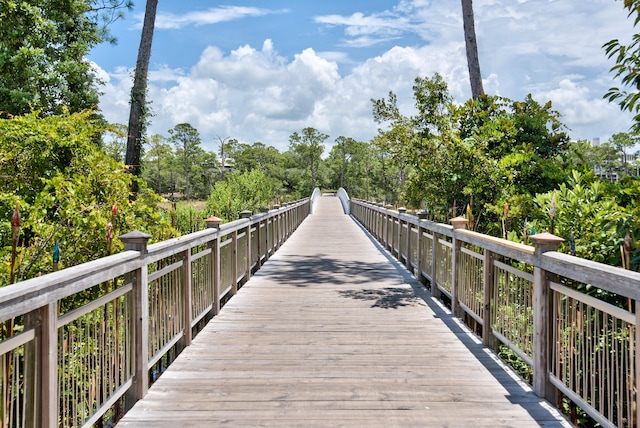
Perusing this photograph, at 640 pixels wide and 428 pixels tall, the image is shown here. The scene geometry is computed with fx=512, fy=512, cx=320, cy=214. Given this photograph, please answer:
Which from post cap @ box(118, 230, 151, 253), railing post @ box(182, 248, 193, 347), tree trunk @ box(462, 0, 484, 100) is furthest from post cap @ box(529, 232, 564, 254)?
tree trunk @ box(462, 0, 484, 100)

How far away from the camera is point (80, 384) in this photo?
113 inches

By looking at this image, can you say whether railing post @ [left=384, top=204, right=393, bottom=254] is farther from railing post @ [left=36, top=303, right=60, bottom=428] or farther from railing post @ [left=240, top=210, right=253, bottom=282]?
railing post @ [left=36, top=303, right=60, bottom=428]

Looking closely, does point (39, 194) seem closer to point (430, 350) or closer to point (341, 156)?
point (430, 350)

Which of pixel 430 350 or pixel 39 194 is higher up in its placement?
pixel 39 194

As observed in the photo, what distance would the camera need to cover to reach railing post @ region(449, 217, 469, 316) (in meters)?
5.66

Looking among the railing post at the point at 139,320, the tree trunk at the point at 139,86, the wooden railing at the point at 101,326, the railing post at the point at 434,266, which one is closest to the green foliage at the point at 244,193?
the tree trunk at the point at 139,86

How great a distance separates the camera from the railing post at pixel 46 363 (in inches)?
92.0

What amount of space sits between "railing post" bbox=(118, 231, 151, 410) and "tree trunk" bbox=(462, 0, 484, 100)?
361 inches

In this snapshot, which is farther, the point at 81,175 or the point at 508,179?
the point at 508,179

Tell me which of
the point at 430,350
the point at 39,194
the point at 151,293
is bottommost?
Answer: the point at 430,350

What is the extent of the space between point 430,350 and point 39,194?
3.77 meters

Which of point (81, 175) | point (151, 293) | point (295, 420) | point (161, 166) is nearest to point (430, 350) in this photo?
point (295, 420)

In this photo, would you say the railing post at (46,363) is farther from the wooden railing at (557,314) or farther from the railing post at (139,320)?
the wooden railing at (557,314)

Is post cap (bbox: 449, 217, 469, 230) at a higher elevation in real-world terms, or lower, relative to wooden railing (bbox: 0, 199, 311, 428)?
higher
